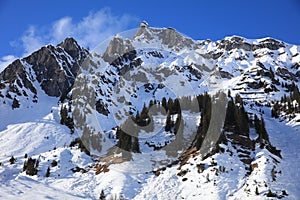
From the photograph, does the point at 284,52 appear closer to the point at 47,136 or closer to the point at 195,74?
the point at 195,74

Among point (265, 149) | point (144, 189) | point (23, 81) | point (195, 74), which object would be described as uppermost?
point (195, 74)

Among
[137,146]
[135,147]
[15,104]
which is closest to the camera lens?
[135,147]

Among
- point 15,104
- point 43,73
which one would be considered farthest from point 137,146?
point 43,73

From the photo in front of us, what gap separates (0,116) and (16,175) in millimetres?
41433

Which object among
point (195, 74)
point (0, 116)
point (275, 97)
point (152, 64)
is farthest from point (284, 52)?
point (0, 116)

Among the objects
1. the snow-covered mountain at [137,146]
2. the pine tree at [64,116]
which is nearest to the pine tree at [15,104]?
the snow-covered mountain at [137,146]

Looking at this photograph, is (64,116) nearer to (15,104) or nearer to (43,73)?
(15,104)

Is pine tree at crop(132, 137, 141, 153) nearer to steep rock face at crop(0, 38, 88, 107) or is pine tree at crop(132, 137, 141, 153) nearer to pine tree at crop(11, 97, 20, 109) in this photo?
pine tree at crop(11, 97, 20, 109)

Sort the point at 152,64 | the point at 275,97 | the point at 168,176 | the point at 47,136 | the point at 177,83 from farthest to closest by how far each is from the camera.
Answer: the point at 152,64 → the point at 177,83 → the point at 275,97 → the point at 47,136 → the point at 168,176

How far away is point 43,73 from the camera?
105438 mm

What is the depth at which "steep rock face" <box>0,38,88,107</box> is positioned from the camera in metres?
88.1

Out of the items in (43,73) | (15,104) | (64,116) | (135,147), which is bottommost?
(135,147)

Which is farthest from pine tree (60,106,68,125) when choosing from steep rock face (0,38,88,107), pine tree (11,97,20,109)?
steep rock face (0,38,88,107)

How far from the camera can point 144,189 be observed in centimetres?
2741
